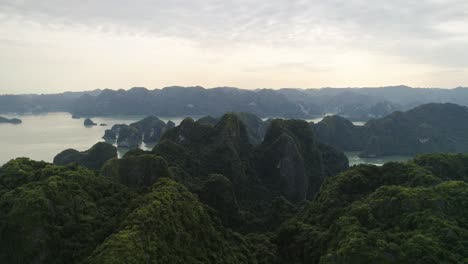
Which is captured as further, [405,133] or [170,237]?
[405,133]

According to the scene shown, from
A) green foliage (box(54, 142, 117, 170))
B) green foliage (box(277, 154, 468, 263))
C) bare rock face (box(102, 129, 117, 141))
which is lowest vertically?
bare rock face (box(102, 129, 117, 141))

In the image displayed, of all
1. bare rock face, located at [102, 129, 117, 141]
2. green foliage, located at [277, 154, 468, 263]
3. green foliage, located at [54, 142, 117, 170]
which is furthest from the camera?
bare rock face, located at [102, 129, 117, 141]

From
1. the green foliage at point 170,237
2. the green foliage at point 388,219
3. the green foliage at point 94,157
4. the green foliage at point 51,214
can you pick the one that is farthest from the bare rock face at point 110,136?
the green foliage at point 51,214

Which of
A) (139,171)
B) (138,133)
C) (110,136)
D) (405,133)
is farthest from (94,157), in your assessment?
(405,133)

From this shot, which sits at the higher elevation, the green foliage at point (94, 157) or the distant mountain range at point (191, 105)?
the distant mountain range at point (191, 105)

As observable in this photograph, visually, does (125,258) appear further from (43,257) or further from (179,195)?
(179,195)

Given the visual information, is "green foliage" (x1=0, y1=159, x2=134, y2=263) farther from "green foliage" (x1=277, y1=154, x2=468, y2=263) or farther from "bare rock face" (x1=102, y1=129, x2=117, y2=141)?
"bare rock face" (x1=102, y1=129, x2=117, y2=141)

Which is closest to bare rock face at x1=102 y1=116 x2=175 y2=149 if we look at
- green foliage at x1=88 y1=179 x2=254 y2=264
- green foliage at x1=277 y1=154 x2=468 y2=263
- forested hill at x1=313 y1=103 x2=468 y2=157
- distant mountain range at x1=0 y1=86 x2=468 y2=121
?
forested hill at x1=313 y1=103 x2=468 y2=157

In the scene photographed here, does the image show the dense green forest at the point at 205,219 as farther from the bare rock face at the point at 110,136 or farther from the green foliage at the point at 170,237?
the bare rock face at the point at 110,136

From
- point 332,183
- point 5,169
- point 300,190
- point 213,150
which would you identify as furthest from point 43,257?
point 300,190

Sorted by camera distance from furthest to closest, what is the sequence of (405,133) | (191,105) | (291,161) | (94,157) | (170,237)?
(191,105) < (405,133) < (94,157) < (291,161) < (170,237)

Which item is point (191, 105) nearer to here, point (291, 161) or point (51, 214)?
point (291, 161)
